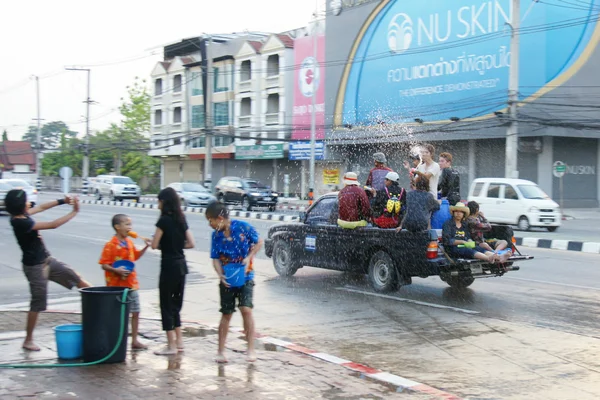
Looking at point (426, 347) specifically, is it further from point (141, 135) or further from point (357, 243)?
point (141, 135)

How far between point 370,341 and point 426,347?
0.65 m

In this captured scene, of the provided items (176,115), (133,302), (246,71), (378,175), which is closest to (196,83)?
(176,115)

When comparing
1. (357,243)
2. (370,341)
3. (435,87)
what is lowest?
(370,341)

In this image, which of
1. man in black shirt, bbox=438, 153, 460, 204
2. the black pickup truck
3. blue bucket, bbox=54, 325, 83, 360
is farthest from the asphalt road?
blue bucket, bbox=54, 325, 83, 360

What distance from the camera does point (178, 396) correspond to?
572 cm

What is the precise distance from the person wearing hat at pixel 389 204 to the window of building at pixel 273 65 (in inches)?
1642

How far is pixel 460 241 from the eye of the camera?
1034 cm

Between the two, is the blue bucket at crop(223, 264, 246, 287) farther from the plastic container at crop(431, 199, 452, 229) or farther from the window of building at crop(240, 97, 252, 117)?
the window of building at crop(240, 97, 252, 117)

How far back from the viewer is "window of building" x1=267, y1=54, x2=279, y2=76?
52234mm

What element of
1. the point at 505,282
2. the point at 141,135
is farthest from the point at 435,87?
the point at 141,135

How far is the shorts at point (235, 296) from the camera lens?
6969 millimetres

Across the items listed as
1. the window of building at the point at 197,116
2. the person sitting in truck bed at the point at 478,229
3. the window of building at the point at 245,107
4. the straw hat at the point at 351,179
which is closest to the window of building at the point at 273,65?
the window of building at the point at 245,107

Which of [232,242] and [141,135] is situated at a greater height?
[141,135]

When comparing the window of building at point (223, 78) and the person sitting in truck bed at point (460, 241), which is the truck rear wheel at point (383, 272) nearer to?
the person sitting in truck bed at point (460, 241)
